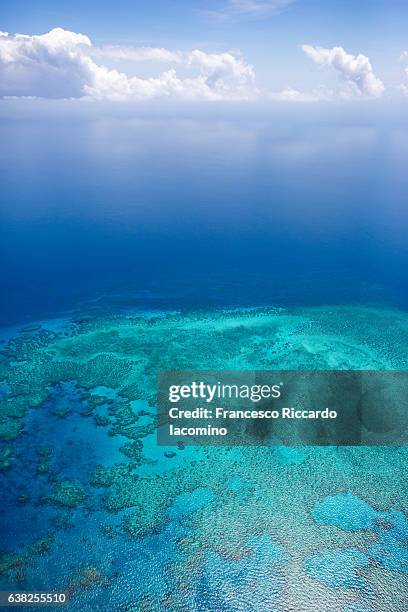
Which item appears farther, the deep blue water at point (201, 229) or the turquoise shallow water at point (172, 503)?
the deep blue water at point (201, 229)

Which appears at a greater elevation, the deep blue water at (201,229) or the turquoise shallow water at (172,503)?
the deep blue water at (201,229)

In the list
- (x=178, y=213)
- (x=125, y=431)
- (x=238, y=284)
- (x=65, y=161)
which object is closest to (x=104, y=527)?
(x=125, y=431)

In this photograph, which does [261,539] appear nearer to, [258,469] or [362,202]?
[258,469]

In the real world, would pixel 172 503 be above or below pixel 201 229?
below

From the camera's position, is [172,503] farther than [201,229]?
No

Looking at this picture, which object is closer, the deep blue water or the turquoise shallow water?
the turquoise shallow water

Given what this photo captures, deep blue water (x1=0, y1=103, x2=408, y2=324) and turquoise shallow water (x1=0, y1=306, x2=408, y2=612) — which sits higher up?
deep blue water (x1=0, y1=103, x2=408, y2=324)
